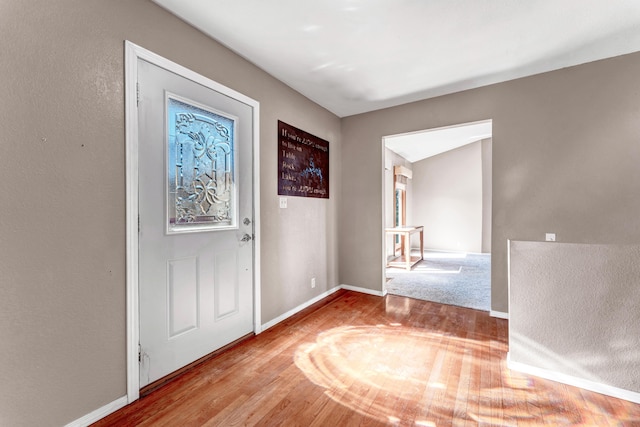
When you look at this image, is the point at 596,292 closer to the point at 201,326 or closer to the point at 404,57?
the point at 404,57

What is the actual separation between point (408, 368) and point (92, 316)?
206 centimetres

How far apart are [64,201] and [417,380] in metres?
2.38

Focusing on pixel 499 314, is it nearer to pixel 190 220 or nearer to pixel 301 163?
pixel 301 163

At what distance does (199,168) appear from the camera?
204cm

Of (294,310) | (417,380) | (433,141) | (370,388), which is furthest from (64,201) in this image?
(433,141)

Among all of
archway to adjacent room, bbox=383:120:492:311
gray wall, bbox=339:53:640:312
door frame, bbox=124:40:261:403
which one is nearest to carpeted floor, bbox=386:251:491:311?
archway to adjacent room, bbox=383:120:492:311

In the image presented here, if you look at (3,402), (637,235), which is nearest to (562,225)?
(637,235)

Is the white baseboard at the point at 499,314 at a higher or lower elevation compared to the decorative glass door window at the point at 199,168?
lower

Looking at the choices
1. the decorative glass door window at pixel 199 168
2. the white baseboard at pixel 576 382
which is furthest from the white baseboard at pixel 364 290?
the decorative glass door window at pixel 199 168

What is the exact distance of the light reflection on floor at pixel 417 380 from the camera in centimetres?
157

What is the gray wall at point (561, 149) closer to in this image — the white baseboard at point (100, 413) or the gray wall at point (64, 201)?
the gray wall at point (64, 201)

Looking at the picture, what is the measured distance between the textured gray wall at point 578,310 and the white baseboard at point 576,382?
0.02 metres

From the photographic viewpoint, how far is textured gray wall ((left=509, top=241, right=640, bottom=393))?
5.48 feet

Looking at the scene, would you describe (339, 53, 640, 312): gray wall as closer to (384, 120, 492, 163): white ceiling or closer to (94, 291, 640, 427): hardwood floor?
(94, 291, 640, 427): hardwood floor
